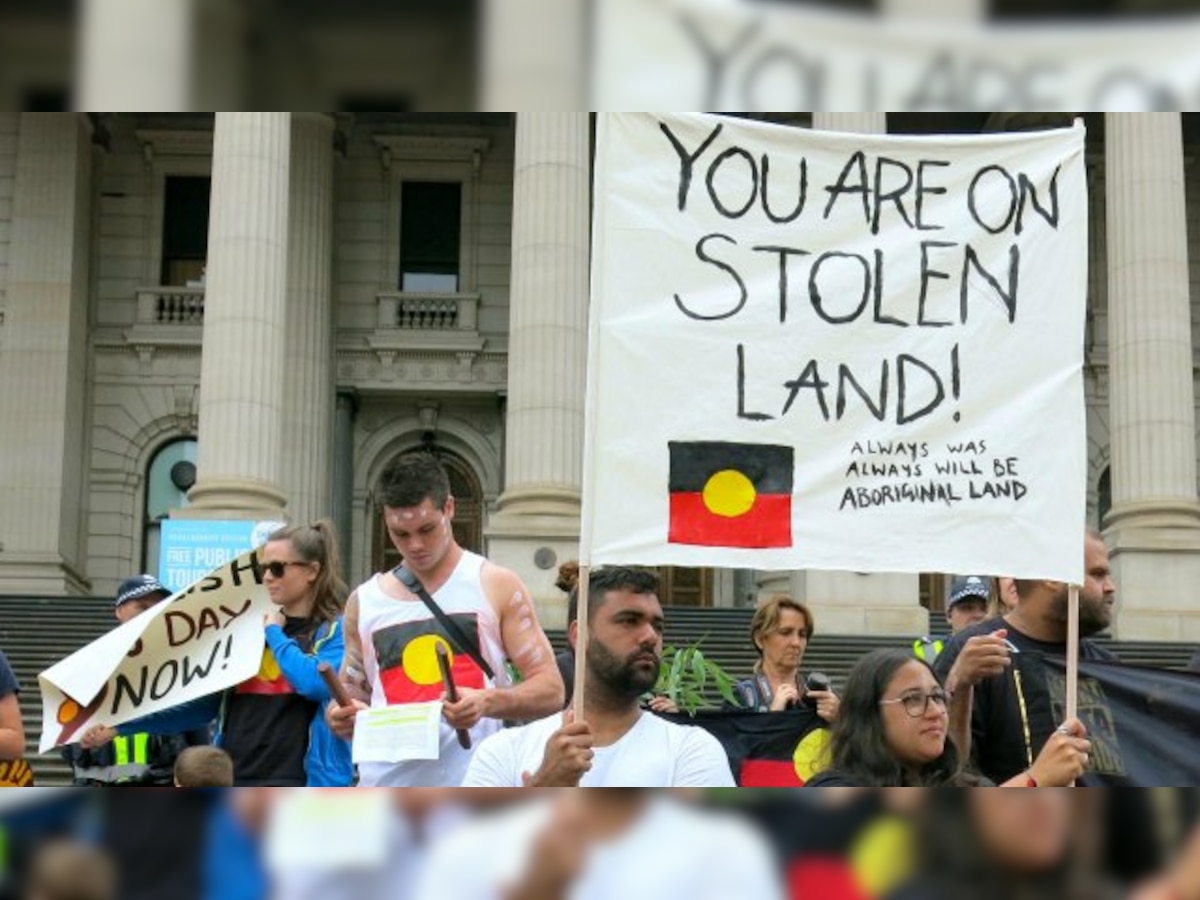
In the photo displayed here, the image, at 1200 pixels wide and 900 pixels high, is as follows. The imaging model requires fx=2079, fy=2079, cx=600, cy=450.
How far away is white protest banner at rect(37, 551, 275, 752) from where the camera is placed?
7.64m

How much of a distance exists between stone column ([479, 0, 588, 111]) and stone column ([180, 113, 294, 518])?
352 centimetres

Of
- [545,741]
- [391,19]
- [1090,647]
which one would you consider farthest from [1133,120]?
[545,741]

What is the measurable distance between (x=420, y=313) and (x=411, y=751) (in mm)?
29034

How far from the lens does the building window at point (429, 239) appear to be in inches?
1403

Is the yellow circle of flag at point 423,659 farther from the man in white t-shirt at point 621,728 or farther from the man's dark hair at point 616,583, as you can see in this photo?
the man's dark hair at point 616,583

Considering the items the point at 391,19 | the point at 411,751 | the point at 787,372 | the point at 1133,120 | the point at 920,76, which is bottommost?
the point at 411,751

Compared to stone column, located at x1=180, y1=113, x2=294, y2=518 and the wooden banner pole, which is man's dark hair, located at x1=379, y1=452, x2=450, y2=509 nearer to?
the wooden banner pole

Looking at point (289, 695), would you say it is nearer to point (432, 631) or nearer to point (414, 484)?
point (432, 631)

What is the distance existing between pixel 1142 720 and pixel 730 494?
1.67m

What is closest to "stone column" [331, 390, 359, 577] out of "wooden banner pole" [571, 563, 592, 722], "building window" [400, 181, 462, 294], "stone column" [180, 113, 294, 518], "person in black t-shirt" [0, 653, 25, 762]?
"building window" [400, 181, 462, 294]

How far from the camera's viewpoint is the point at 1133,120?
27922 mm

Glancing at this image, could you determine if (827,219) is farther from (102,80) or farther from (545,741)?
(102,80)

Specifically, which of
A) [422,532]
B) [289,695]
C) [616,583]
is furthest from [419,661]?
→ [616,583]

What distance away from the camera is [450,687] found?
6.42 meters
